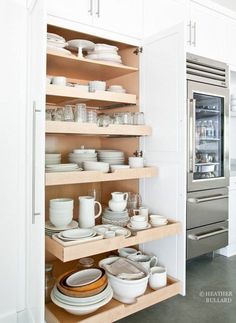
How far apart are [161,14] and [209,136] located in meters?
1.16

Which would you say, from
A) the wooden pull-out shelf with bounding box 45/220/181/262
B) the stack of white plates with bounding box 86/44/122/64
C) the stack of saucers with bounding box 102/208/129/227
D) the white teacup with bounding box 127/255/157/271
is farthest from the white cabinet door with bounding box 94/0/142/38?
the white teacup with bounding box 127/255/157/271

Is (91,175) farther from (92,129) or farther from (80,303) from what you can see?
(80,303)

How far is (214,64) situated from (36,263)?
224 centimetres

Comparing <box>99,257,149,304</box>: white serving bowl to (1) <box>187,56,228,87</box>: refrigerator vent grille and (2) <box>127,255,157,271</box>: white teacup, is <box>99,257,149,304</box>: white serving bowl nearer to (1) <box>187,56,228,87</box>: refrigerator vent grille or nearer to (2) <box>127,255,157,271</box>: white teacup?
(2) <box>127,255,157,271</box>: white teacup

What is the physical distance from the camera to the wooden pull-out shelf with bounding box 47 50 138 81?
6.20 feet

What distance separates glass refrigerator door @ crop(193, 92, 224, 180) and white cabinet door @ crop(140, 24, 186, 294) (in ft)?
1.95

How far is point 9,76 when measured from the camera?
1.63 meters

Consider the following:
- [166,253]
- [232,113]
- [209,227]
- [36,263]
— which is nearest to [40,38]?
[36,263]

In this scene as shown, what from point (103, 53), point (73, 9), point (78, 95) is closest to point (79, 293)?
point (78, 95)

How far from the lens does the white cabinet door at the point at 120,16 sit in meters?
1.91

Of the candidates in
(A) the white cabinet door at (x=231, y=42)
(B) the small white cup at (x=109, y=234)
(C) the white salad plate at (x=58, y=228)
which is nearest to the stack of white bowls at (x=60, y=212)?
(C) the white salad plate at (x=58, y=228)

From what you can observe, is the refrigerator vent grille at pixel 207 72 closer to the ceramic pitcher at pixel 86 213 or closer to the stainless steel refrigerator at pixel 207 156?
the stainless steel refrigerator at pixel 207 156

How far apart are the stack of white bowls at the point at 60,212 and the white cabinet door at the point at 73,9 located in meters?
1.16

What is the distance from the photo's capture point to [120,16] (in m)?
2.00
